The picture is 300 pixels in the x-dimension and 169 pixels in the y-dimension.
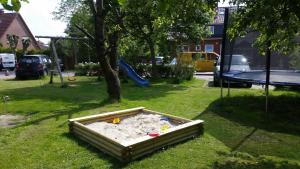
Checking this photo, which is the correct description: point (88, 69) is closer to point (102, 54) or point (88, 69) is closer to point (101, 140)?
point (102, 54)

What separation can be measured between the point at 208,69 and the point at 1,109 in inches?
942

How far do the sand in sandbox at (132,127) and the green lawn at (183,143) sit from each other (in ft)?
1.70

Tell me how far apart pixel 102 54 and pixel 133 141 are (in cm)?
585

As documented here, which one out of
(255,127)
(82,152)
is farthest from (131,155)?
(255,127)

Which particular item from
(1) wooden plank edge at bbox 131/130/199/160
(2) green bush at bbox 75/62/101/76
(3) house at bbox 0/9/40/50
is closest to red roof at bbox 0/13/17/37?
(3) house at bbox 0/9/40/50

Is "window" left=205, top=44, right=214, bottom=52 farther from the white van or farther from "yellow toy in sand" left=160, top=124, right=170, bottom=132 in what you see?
"yellow toy in sand" left=160, top=124, right=170, bottom=132

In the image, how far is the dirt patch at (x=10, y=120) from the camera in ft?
28.1

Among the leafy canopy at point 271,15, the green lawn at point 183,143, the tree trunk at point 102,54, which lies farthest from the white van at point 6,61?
the leafy canopy at point 271,15

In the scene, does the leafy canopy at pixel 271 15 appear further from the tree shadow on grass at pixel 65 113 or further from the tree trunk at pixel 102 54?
the tree trunk at pixel 102 54

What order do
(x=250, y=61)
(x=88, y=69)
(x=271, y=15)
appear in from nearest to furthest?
(x=271, y=15) < (x=250, y=61) < (x=88, y=69)

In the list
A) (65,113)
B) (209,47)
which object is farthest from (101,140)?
(209,47)

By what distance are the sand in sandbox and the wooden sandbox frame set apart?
0.19 meters

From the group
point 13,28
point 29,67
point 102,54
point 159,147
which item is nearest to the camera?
point 159,147

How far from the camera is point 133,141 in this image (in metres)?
5.86
